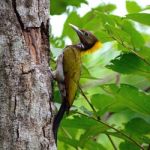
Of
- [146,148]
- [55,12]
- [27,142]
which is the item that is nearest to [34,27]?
[55,12]

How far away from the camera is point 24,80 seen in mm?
2568

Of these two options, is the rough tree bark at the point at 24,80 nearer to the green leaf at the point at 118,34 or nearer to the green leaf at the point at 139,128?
the green leaf at the point at 118,34

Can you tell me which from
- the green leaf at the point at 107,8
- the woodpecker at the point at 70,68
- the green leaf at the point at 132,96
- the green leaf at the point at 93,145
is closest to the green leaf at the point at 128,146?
the green leaf at the point at 93,145

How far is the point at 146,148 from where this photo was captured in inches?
116

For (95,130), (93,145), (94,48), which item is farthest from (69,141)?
(94,48)

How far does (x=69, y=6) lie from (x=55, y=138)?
787 millimetres

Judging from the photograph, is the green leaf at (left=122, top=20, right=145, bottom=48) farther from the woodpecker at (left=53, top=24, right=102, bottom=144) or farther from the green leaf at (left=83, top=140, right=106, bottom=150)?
the green leaf at (left=83, top=140, right=106, bottom=150)

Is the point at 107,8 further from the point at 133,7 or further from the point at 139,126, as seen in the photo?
the point at 139,126

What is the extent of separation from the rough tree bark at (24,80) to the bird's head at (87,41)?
24.9 inches

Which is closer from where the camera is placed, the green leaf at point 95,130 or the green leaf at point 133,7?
the green leaf at point 95,130

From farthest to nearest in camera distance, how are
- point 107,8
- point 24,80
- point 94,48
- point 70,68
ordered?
point 94,48
point 107,8
point 70,68
point 24,80

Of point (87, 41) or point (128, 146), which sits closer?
point (128, 146)

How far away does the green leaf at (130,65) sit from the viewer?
2.78 metres

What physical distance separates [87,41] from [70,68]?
30cm
